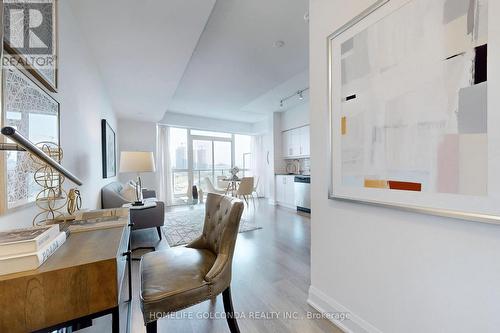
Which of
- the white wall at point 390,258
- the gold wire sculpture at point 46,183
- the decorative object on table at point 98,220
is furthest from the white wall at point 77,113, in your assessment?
the white wall at point 390,258

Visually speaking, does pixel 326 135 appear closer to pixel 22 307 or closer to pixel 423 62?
pixel 423 62

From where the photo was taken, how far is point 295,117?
5.58 metres

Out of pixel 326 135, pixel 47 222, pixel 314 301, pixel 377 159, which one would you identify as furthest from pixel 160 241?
pixel 377 159

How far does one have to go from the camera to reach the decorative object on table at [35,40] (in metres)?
0.93

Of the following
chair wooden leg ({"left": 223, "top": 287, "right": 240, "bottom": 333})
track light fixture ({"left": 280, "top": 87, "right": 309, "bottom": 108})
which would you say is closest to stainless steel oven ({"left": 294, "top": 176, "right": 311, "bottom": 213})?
track light fixture ({"left": 280, "top": 87, "right": 309, "bottom": 108})

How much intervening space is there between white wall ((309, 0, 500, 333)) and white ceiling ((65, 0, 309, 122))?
0.78m

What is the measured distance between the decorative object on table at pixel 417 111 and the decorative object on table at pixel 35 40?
1750 millimetres

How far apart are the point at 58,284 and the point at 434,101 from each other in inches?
64.8

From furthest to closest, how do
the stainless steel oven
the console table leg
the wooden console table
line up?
the stainless steel oven, the console table leg, the wooden console table

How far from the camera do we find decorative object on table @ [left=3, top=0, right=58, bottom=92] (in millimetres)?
932

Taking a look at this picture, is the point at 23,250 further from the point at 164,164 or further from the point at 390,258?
the point at 164,164

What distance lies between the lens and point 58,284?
0.65 metres

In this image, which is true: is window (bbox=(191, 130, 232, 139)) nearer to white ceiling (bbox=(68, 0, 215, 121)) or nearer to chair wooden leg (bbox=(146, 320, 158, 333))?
white ceiling (bbox=(68, 0, 215, 121))

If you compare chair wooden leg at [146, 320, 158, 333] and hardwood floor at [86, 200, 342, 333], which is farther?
hardwood floor at [86, 200, 342, 333]
